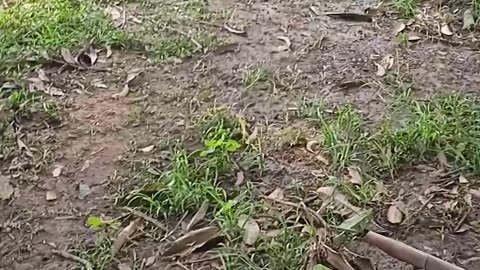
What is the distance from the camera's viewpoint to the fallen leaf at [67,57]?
123 inches

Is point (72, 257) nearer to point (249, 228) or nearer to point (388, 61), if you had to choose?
point (249, 228)

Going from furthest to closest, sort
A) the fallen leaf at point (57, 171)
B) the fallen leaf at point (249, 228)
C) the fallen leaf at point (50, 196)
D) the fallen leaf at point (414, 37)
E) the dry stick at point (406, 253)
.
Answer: the fallen leaf at point (414, 37) → the fallen leaf at point (57, 171) → the fallen leaf at point (50, 196) → the fallen leaf at point (249, 228) → the dry stick at point (406, 253)

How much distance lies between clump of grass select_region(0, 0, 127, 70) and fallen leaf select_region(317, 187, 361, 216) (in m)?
1.28

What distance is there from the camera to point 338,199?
2.36 m

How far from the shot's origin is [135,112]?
2.82m

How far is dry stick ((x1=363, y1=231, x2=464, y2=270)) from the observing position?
2.08 m

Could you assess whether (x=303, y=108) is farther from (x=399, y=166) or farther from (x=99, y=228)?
(x=99, y=228)

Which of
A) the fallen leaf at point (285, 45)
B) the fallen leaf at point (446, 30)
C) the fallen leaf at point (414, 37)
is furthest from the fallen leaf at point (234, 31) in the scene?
the fallen leaf at point (446, 30)

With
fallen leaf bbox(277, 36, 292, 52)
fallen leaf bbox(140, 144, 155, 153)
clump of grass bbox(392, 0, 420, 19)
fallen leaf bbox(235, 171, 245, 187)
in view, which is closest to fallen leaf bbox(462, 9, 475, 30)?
clump of grass bbox(392, 0, 420, 19)

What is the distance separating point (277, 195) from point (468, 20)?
1544 millimetres

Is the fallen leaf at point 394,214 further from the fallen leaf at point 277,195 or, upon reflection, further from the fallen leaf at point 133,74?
the fallen leaf at point 133,74

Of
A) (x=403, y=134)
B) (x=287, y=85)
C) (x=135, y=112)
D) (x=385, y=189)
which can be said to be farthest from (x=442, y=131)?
(x=135, y=112)

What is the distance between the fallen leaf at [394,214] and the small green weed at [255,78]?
33.4 inches

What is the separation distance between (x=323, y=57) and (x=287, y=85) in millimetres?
293
